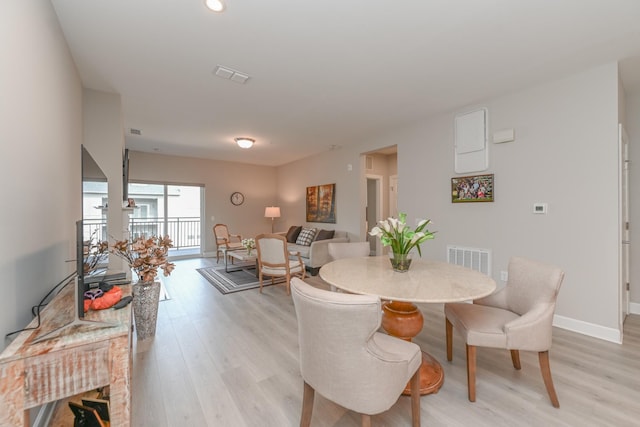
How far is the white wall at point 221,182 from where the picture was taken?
6254 mm

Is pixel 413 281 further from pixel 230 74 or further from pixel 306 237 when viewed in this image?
pixel 306 237

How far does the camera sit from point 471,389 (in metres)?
1.67

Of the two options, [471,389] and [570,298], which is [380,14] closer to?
[471,389]

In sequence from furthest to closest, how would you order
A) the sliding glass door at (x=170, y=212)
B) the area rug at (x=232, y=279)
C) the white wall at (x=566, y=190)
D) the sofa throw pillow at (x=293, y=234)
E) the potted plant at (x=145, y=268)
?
1. the sliding glass door at (x=170, y=212)
2. the sofa throw pillow at (x=293, y=234)
3. the area rug at (x=232, y=279)
4. the white wall at (x=566, y=190)
5. the potted plant at (x=145, y=268)

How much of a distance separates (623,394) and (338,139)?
4.49 meters

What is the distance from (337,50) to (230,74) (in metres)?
1.12

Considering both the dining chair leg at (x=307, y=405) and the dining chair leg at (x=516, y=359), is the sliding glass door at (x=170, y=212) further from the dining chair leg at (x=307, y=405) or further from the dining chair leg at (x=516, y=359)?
the dining chair leg at (x=516, y=359)

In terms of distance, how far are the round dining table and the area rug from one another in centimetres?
243

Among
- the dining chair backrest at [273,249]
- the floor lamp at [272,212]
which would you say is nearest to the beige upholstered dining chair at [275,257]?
the dining chair backrest at [273,249]

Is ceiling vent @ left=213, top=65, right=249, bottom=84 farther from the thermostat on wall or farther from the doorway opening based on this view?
the doorway opening

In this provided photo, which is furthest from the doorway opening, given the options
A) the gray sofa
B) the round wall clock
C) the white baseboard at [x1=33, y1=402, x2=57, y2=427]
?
the white baseboard at [x1=33, y1=402, x2=57, y2=427]

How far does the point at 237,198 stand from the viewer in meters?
7.36

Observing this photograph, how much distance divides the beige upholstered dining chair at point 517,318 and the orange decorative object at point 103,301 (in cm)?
217

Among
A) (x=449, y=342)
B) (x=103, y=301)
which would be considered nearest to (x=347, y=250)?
(x=449, y=342)
